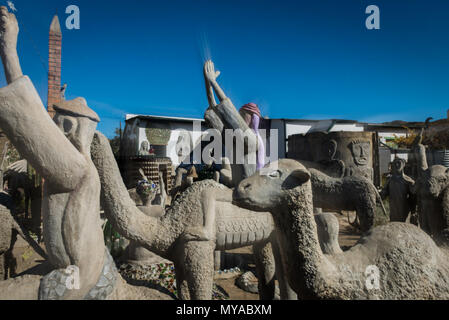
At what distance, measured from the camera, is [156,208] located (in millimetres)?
4398

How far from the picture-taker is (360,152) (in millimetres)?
5449

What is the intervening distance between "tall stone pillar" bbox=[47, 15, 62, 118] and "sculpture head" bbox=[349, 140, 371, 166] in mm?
6189

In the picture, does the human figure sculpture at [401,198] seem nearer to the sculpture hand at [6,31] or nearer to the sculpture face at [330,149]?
the sculpture face at [330,149]

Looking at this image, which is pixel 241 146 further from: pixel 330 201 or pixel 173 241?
pixel 330 201

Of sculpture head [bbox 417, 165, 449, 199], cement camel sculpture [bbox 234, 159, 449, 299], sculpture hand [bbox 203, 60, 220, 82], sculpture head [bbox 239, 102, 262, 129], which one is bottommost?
cement camel sculpture [bbox 234, 159, 449, 299]

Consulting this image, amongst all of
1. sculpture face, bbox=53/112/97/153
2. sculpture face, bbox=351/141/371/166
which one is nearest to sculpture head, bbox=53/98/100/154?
sculpture face, bbox=53/112/97/153

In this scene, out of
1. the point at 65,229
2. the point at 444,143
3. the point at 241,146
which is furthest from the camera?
the point at 444,143

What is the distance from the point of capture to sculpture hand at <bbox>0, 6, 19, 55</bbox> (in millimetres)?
1562

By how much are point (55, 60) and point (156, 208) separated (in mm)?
4172

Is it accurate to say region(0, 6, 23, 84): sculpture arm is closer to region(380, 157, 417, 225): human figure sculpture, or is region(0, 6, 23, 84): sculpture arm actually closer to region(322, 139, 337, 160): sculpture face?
region(322, 139, 337, 160): sculpture face

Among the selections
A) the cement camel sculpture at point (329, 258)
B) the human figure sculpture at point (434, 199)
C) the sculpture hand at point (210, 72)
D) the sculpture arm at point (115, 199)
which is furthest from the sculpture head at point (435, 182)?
the sculpture arm at point (115, 199)

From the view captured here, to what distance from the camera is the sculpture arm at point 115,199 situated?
190 centimetres

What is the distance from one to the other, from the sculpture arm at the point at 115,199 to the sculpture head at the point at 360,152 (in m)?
4.64

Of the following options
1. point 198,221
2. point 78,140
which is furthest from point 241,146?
point 78,140
